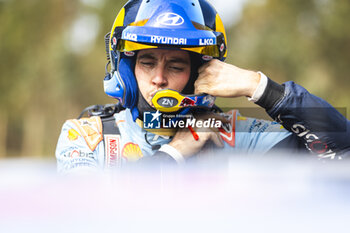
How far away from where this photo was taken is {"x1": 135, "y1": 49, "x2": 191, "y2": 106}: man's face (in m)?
2.73

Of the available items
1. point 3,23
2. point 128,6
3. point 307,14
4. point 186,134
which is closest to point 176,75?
point 186,134

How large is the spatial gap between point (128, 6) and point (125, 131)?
0.86 m

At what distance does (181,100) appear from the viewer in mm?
2750

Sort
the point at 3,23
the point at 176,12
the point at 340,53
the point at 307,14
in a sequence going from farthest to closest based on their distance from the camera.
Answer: the point at 307,14 → the point at 340,53 → the point at 3,23 → the point at 176,12

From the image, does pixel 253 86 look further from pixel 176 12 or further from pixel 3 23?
pixel 3 23

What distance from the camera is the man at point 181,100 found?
8.45ft

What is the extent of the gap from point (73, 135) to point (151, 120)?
52 centimetres

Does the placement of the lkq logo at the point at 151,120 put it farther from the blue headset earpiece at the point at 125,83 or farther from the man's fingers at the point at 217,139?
the man's fingers at the point at 217,139

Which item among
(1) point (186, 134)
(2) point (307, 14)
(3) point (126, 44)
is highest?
(2) point (307, 14)

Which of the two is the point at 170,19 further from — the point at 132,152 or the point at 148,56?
the point at 132,152

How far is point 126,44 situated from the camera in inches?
111

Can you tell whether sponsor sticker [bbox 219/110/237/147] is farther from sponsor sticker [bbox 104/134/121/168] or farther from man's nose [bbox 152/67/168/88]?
sponsor sticker [bbox 104/134/121/168]

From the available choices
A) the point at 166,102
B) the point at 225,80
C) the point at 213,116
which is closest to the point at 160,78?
the point at 166,102

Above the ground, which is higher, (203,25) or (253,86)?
(203,25)
